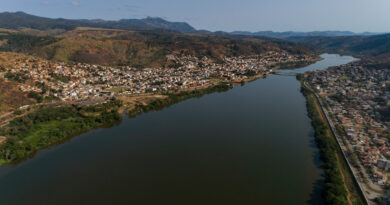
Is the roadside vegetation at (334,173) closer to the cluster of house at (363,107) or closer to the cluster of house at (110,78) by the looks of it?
the cluster of house at (363,107)

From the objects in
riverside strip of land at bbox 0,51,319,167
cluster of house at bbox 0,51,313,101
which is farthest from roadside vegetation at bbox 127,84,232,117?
cluster of house at bbox 0,51,313,101

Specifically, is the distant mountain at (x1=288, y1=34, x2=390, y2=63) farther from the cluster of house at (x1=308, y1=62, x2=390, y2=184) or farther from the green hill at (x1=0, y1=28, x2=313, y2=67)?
the green hill at (x1=0, y1=28, x2=313, y2=67)

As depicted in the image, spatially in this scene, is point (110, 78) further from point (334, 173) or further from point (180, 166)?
point (334, 173)

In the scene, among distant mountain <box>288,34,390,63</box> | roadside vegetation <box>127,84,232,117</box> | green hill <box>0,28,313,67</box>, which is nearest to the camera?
roadside vegetation <box>127,84,232,117</box>

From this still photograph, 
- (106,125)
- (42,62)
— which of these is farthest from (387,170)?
(42,62)

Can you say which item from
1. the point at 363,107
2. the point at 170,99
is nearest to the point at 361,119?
the point at 363,107

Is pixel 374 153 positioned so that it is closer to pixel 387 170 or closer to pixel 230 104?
pixel 387 170

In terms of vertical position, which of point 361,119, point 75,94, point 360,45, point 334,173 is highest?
point 360,45
